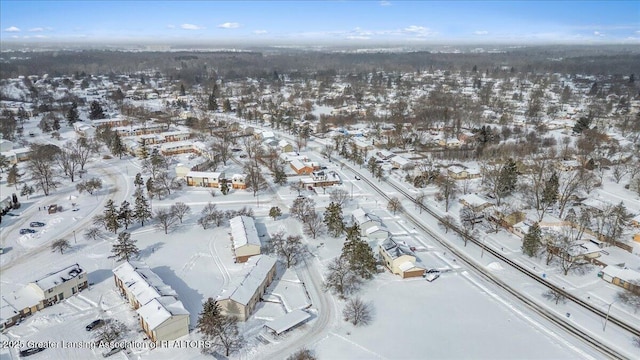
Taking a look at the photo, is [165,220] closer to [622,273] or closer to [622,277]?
[622,277]

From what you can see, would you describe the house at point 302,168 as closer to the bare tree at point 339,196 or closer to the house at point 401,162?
the bare tree at point 339,196

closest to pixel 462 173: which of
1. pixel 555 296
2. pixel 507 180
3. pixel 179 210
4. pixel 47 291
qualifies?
pixel 507 180

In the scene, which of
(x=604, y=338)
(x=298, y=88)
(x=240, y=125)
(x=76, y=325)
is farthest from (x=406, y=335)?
(x=298, y=88)

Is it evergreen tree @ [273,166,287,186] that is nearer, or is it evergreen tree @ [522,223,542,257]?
evergreen tree @ [522,223,542,257]

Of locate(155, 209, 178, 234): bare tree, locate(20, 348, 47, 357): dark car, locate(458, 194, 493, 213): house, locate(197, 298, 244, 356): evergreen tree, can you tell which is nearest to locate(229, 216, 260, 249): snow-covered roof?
locate(155, 209, 178, 234): bare tree

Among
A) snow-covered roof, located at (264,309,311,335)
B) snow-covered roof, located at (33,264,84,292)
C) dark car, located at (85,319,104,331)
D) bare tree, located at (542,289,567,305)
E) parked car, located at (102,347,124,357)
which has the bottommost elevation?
parked car, located at (102,347,124,357)

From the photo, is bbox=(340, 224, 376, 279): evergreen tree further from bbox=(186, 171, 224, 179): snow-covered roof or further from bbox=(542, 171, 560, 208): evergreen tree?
bbox=(186, 171, 224, 179): snow-covered roof

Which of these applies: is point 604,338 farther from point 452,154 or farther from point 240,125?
point 240,125
